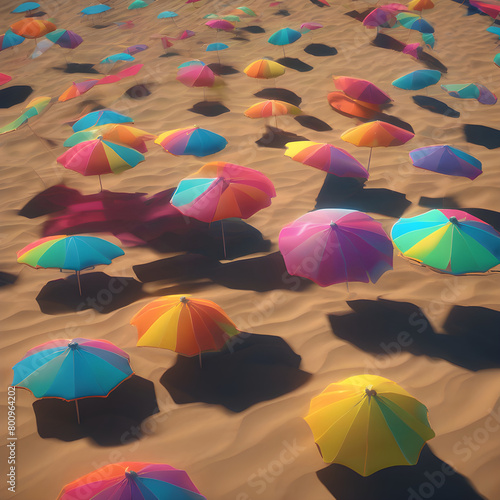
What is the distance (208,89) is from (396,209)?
5.25 metres

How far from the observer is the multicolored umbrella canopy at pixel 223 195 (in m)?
5.12

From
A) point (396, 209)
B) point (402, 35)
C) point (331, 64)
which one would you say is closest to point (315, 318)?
point (396, 209)

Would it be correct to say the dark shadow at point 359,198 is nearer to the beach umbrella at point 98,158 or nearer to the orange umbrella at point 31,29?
the beach umbrella at point 98,158

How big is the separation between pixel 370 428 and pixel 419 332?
71.2 inches

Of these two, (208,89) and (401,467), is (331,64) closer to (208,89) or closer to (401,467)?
(208,89)

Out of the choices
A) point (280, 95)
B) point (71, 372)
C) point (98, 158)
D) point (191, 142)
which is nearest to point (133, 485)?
point (71, 372)

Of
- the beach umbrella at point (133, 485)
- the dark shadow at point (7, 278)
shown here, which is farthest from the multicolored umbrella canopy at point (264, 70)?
the beach umbrella at point (133, 485)

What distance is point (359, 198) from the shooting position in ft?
22.7

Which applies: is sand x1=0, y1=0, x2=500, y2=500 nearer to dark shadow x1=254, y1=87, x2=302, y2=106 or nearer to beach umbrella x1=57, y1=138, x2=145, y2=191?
dark shadow x1=254, y1=87, x2=302, y2=106

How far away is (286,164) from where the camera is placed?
7.61 meters

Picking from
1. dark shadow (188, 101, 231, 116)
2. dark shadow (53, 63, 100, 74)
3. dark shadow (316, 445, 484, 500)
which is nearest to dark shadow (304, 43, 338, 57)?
dark shadow (188, 101, 231, 116)

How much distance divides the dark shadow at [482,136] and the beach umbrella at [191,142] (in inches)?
178

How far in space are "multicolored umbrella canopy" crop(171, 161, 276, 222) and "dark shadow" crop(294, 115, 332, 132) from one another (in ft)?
11.6

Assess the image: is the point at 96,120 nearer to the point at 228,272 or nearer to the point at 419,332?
the point at 228,272
